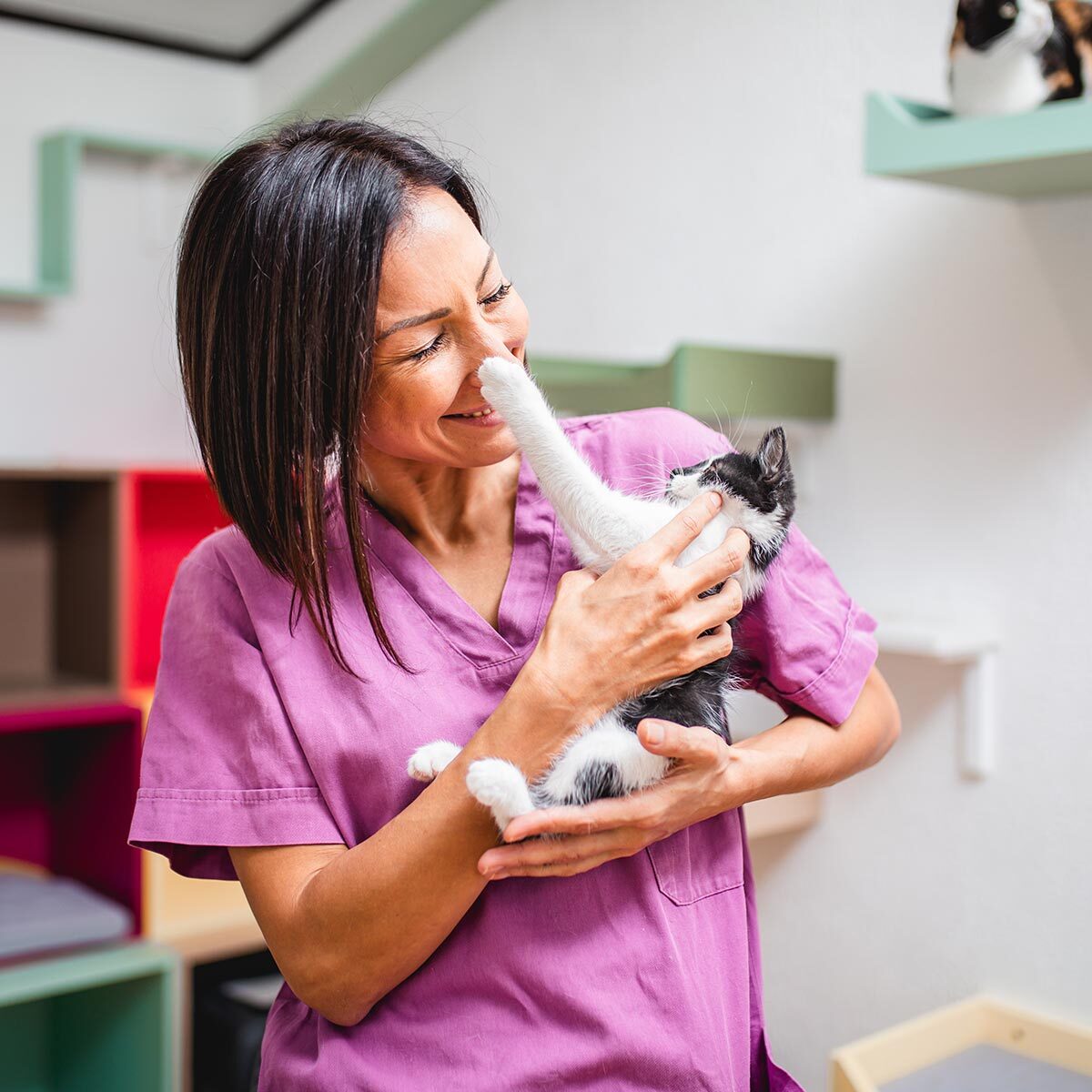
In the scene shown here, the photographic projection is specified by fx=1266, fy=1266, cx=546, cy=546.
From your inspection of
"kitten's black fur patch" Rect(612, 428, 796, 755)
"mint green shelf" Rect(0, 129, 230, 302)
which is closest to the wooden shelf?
"kitten's black fur patch" Rect(612, 428, 796, 755)

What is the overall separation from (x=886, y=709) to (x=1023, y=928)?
0.72 metres

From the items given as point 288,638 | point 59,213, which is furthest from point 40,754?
point 288,638

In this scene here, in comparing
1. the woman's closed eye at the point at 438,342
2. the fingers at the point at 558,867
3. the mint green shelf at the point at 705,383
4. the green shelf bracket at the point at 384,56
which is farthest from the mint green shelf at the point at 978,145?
the green shelf bracket at the point at 384,56

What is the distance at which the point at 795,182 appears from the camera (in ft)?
5.92

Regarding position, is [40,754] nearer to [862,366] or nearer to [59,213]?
[59,213]

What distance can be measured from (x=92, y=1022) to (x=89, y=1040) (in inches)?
1.7

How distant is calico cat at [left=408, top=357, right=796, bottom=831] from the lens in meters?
0.88

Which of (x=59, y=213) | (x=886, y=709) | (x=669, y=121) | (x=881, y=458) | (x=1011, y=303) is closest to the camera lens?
(x=886, y=709)

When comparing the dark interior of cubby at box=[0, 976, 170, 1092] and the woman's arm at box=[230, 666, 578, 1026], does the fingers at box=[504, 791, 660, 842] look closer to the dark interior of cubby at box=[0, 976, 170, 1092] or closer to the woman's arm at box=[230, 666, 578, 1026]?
the woman's arm at box=[230, 666, 578, 1026]

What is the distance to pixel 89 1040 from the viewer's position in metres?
2.14

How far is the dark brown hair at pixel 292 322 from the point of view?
903 mm

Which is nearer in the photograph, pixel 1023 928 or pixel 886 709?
pixel 886 709

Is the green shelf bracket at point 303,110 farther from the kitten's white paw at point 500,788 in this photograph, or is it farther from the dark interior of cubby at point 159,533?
the kitten's white paw at point 500,788

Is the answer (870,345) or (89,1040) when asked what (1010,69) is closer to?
(870,345)
